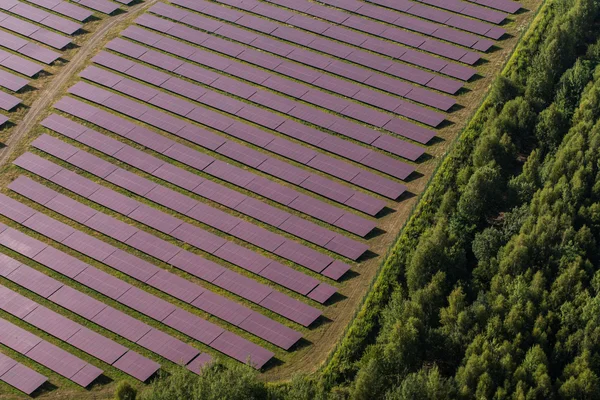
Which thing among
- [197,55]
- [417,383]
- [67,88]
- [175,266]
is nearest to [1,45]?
[67,88]

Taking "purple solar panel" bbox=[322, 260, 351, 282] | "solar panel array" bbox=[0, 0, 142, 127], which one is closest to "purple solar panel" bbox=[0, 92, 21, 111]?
"solar panel array" bbox=[0, 0, 142, 127]

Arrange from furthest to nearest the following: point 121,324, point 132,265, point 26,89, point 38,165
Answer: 1. point 26,89
2. point 38,165
3. point 132,265
4. point 121,324

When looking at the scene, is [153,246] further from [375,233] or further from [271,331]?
[375,233]

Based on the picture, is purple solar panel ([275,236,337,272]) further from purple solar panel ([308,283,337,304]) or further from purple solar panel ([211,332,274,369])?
purple solar panel ([211,332,274,369])

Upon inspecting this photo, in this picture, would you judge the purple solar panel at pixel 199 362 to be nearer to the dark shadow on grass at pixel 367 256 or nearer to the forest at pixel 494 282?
the forest at pixel 494 282

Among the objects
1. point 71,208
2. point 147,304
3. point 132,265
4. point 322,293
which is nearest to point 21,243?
point 71,208

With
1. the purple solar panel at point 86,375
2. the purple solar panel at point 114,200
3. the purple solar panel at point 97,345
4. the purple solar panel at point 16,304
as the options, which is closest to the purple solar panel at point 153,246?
the purple solar panel at point 114,200
